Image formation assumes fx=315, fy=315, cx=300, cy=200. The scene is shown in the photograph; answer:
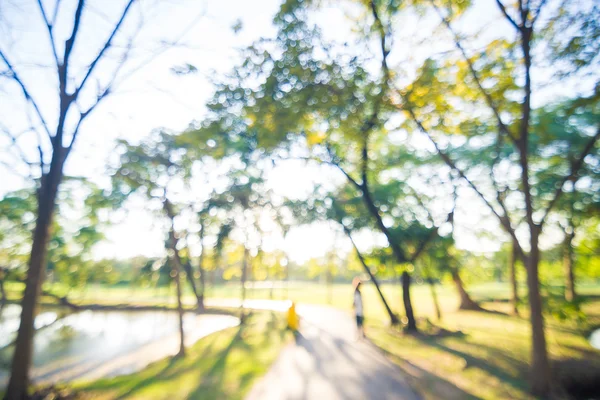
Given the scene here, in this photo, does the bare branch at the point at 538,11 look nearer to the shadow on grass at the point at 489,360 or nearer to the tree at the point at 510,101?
the tree at the point at 510,101

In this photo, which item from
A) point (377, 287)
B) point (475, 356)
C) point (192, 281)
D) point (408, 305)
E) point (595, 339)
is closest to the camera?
point (475, 356)

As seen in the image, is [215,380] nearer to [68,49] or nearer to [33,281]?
[33,281]

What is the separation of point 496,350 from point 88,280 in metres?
16.6

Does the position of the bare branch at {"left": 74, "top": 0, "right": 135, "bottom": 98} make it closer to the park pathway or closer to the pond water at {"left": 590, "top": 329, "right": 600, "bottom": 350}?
the park pathway

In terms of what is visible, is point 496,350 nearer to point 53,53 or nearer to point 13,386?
point 13,386

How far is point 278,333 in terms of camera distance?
1370 cm

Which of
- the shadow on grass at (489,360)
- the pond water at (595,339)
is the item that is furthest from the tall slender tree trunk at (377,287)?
the pond water at (595,339)

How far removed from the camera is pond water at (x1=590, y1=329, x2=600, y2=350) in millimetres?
9787

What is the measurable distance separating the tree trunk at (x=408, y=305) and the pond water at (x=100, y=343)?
414 inches

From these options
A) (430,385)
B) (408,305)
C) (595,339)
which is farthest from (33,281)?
(595,339)

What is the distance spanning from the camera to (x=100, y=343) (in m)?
19.7

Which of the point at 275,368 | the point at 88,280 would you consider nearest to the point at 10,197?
the point at 88,280

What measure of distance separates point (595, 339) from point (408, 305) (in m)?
→ 5.93

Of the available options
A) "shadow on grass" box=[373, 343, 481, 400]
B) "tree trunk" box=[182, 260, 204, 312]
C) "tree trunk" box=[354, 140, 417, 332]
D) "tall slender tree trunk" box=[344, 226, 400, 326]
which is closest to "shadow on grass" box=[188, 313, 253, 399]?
"shadow on grass" box=[373, 343, 481, 400]
